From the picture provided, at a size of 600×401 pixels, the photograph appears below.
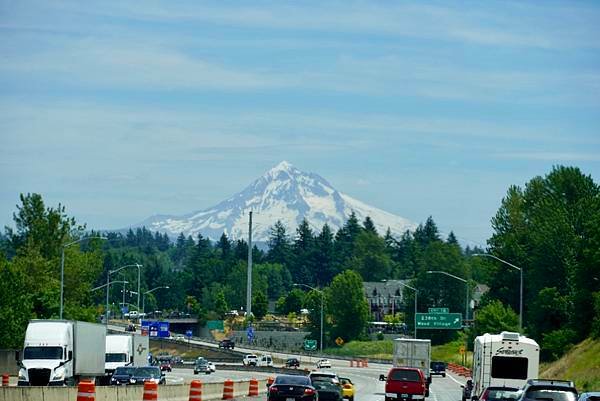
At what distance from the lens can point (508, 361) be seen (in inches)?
1954

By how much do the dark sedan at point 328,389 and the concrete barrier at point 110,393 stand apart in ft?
15.2

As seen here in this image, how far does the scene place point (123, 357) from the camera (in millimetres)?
75562

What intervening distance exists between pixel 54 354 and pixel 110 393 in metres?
16.4

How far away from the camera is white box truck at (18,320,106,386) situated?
5569cm

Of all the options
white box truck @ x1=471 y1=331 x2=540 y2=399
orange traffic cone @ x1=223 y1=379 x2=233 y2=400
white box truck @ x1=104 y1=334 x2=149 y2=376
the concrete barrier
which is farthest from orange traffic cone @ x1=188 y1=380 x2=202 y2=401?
white box truck @ x1=104 y1=334 x2=149 y2=376

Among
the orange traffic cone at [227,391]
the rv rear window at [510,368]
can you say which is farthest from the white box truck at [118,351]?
the rv rear window at [510,368]

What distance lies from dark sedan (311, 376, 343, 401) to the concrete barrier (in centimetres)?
464

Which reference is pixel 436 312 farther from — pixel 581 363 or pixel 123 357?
pixel 123 357

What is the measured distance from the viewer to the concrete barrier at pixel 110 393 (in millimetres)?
36312

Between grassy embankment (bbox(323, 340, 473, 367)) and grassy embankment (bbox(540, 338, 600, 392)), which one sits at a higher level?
grassy embankment (bbox(540, 338, 600, 392))

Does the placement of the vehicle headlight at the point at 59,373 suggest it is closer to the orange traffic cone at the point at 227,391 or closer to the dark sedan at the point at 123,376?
the dark sedan at the point at 123,376

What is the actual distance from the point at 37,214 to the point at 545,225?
52296mm

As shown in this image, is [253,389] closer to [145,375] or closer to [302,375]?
[145,375]

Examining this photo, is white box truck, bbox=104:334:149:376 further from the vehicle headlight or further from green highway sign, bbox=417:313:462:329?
green highway sign, bbox=417:313:462:329
